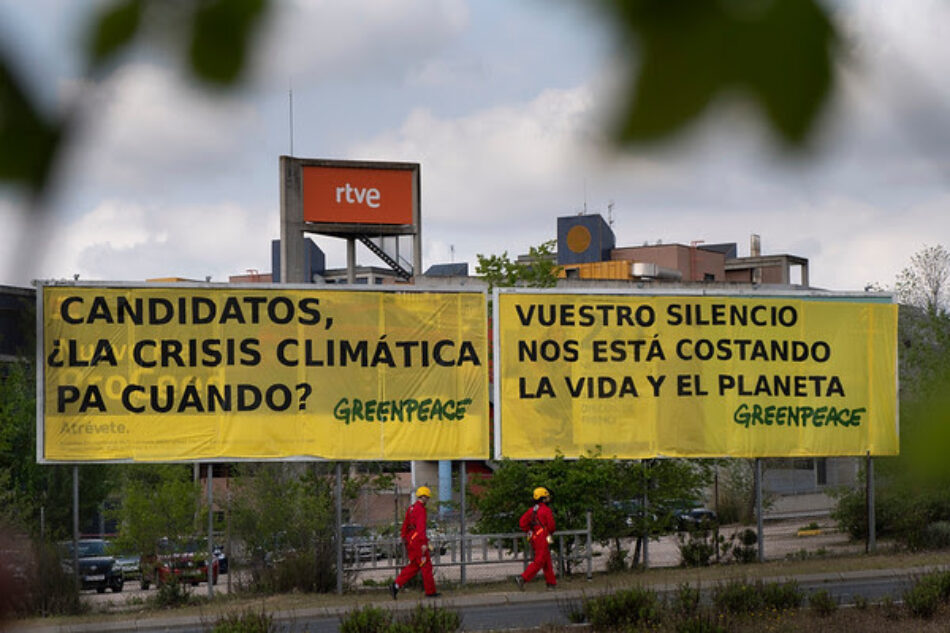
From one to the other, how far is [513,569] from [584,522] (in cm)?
202

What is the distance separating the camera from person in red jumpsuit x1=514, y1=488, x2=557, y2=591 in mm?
17922

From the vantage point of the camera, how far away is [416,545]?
55.8 feet

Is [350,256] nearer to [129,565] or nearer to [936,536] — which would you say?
[129,565]

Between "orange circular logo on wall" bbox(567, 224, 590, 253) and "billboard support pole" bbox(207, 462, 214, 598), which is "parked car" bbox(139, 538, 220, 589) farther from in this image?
"orange circular logo on wall" bbox(567, 224, 590, 253)

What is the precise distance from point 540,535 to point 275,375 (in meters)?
4.38

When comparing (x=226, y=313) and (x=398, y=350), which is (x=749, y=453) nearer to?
(x=398, y=350)

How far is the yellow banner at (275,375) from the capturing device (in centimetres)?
1789

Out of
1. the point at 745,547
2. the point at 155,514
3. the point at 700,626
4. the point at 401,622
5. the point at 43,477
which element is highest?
the point at 43,477

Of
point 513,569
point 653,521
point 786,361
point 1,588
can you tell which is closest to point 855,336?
→ point 786,361

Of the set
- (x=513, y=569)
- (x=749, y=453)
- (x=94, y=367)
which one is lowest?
(x=513, y=569)

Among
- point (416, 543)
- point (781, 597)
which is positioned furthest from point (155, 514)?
point (781, 597)

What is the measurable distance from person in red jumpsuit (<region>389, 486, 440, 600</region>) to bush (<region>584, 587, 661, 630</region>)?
3705 millimetres

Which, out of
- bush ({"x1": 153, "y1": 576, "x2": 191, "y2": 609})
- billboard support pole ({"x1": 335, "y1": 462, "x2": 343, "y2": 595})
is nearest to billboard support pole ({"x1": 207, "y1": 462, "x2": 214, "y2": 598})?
bush ({"x1": 153, "y1": 576, "x2": 191, "y2": 609})

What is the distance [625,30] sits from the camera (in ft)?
2.97
